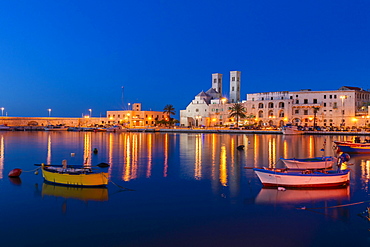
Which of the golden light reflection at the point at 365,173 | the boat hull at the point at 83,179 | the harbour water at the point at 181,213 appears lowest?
the harbour water at the point at 181,213

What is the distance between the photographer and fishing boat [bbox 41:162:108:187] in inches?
678

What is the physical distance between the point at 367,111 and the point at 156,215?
85.2 m

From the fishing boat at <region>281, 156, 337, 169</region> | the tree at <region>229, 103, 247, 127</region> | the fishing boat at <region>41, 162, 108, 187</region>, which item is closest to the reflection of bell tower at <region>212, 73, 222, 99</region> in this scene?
the tree at <region>229, 103, 247, 127</region>

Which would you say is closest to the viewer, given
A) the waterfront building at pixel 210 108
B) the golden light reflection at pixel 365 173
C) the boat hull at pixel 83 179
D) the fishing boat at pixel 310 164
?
the boat hull at pixel 83 179

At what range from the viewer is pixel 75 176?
17359 mm

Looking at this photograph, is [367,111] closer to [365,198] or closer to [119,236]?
[365,198]

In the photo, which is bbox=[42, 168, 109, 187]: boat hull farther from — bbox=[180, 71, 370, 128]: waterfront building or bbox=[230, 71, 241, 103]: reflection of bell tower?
bbox=[230, 71, 241, 103]: reflection of bell tower

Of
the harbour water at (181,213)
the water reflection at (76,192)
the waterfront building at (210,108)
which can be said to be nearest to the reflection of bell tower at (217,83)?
the waterfront building at (210,108)

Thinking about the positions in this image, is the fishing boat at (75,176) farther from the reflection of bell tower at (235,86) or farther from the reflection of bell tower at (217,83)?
the reflection of bell tower at (217,83)

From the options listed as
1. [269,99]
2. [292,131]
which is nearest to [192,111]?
[269,99]

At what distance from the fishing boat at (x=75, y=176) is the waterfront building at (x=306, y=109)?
75368mm

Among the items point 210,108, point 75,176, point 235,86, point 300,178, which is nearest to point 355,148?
point 300,178

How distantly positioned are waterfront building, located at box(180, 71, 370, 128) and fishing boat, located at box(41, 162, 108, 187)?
7537 centimetres

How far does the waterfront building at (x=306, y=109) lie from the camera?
8394 centimetres
